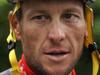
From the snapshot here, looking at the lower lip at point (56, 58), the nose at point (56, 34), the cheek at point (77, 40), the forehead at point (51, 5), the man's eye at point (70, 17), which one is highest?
the forehead at point (51, 5)

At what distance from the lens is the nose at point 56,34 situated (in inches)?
108

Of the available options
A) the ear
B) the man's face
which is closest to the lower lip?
the man's face

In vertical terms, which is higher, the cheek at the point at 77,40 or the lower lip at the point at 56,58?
the cheek at the point at 77,40

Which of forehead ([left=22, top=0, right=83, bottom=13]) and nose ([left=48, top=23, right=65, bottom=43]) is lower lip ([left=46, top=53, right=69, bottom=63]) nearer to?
nose ([left=48, top=23, right=65, bottom=43])

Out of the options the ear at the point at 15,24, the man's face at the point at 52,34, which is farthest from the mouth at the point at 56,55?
the ear at the point at 15,24

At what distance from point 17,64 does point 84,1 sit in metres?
0.56

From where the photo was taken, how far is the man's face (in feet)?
9.11

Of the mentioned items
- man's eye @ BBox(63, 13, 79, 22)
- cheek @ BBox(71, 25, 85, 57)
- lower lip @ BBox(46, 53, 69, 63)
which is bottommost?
lower lip @ BBox(46, 53, 69, 63)

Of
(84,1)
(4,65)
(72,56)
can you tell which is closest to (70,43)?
(72,56)

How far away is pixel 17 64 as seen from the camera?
291 centimetres

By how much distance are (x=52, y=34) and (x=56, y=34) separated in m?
0.02

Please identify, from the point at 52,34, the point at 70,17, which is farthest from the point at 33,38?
the point at 70,17

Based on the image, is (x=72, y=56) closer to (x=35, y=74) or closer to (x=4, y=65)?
(x=35, y=74)

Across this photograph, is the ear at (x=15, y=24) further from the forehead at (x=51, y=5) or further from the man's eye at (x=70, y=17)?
the man's eye at (x=70, y=17)
